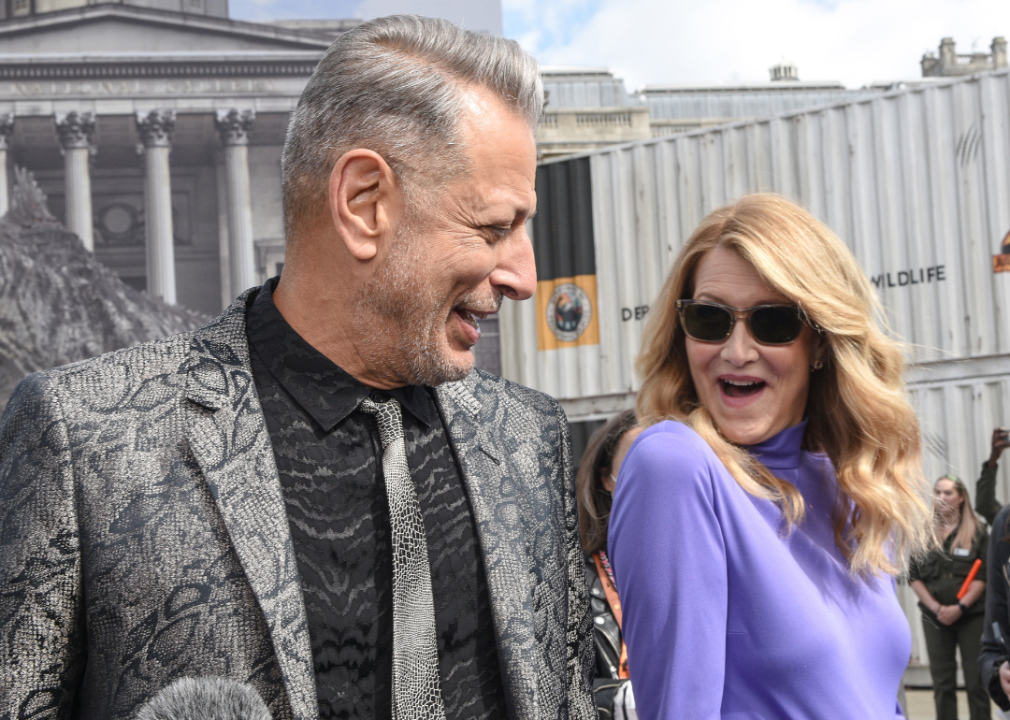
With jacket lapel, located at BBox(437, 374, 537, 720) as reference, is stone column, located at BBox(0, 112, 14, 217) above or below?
above

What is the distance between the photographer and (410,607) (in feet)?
4.49

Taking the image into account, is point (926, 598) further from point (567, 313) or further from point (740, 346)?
point (740, 346)

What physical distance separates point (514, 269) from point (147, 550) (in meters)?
0.67

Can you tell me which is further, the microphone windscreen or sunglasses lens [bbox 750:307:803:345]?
sunglasses lens [bbox 750:307:803:345]

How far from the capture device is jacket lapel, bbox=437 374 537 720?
4.66 ft

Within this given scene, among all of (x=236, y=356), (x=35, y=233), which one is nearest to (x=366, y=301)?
(x=236, y=356)

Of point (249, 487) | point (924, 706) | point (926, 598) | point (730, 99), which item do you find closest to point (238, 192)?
point (926, 598)

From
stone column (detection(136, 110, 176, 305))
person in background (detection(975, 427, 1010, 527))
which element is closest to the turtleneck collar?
person in background (detection(975, 427, 1010, 527))

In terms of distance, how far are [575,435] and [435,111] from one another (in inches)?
338

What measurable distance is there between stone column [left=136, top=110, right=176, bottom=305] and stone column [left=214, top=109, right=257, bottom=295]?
0.60 metres

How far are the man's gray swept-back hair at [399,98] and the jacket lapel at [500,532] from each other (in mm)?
403

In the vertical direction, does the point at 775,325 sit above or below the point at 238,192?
below

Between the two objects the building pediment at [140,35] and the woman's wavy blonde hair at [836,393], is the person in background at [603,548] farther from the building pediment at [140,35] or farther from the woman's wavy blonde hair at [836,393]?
the building pediment at [140,35]

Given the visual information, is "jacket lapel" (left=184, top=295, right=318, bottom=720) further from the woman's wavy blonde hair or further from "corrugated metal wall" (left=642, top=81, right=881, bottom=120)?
"corrugated metal wall" (left=642, top=81, right=881, bottom=120)
